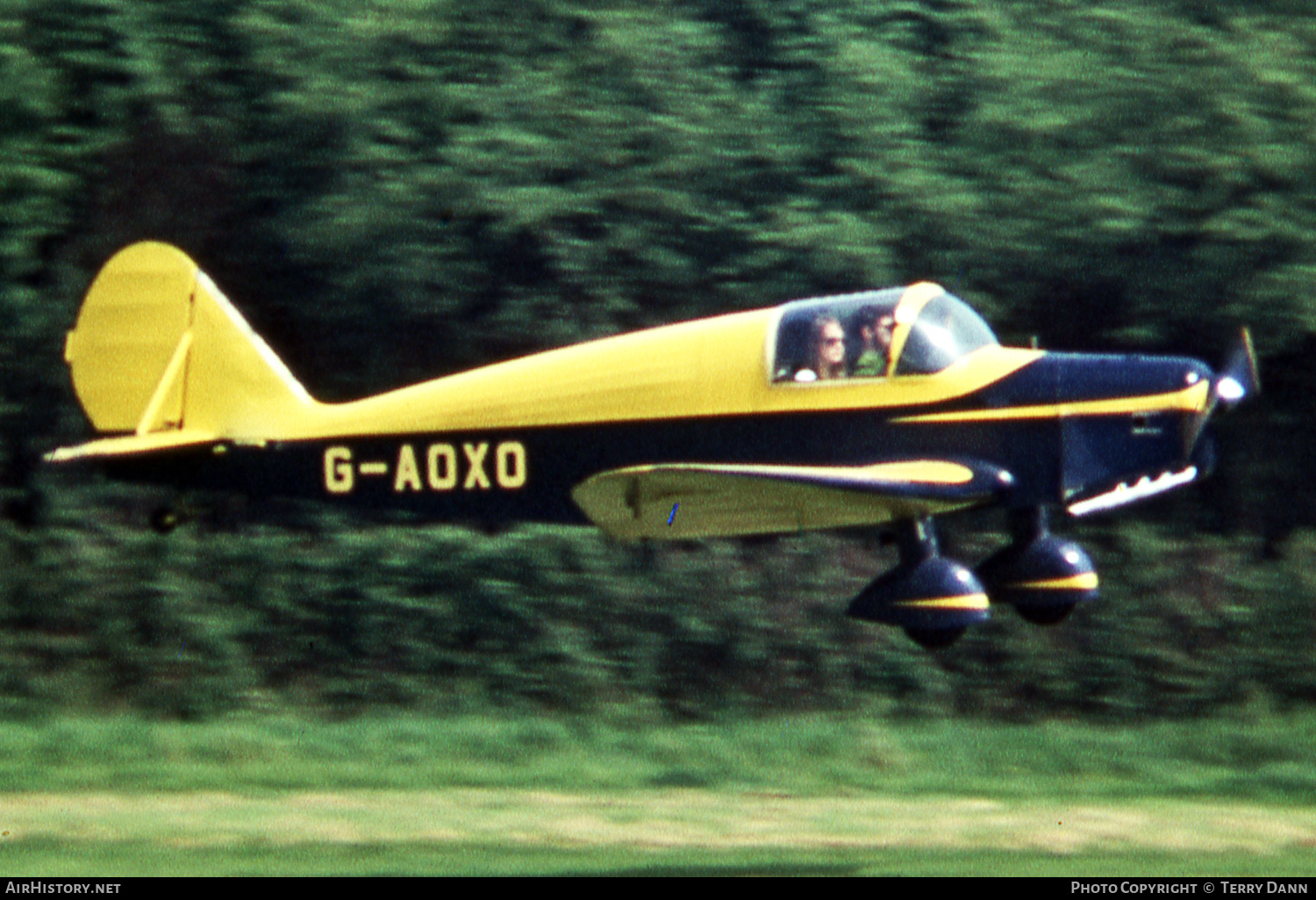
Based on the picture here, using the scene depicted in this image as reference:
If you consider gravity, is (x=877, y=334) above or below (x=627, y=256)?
above

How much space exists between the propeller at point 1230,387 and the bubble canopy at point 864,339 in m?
1.21

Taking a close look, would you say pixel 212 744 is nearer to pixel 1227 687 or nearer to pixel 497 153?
pixel 497 153

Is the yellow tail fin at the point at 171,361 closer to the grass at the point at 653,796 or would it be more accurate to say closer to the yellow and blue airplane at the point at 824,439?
the yellow and blue airplane at the point at 824,439

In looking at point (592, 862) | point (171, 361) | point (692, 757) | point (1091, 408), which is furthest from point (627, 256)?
point (1091, 408)

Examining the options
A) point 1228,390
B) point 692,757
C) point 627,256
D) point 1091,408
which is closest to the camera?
point 1091,408

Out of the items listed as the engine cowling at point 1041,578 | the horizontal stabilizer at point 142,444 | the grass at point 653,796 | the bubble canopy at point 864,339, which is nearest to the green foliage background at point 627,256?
the grass at point 653,796

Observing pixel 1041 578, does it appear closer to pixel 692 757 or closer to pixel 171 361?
pixel 692 757

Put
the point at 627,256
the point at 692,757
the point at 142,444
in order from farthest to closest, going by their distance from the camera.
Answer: the point at 627,256
the point at 692,757
the point at 142,444

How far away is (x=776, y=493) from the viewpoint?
9.41 meters

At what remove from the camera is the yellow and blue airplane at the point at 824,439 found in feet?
31.2

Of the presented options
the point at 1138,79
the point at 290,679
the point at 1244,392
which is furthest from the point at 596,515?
the point at 1138,79

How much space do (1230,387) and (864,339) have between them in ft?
6.16

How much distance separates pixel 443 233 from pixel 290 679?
13.3 ft

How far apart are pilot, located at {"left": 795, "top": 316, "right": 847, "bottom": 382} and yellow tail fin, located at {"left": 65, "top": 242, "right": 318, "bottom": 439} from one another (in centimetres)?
316
